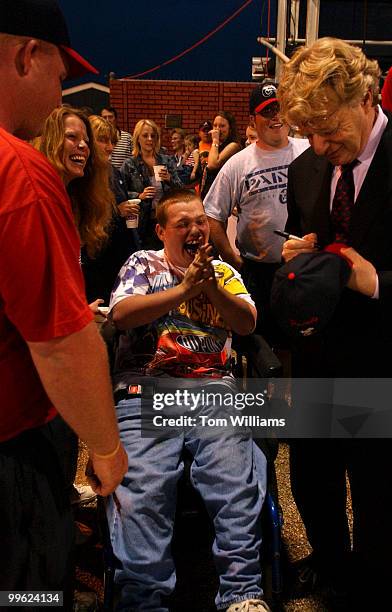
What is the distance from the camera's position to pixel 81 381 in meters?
1.15

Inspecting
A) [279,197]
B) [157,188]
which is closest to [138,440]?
[279,197]

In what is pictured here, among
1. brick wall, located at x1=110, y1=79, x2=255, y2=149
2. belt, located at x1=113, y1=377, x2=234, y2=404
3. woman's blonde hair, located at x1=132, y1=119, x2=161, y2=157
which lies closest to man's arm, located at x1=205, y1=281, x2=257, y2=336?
belt, located at x1=113, y1=377, x2=234, y2=404

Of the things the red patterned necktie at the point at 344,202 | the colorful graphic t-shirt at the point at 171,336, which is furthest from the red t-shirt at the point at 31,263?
the colorful graphic t-shirt at the point at 171,336

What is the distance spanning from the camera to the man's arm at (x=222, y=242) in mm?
3713

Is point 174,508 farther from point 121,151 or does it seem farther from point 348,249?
point 121,151

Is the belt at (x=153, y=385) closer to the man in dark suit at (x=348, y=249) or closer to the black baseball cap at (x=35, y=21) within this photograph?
the man in dark suit at (x=348, y=249)

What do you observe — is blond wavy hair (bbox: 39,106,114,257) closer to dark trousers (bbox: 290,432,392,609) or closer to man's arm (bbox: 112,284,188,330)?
man's arm (bbox: 112,284,188,330)

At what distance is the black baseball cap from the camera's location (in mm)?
1067

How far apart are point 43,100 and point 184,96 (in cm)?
1610

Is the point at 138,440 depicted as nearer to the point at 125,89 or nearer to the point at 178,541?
the point at 178,541

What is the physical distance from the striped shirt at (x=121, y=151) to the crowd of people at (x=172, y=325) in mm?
3022

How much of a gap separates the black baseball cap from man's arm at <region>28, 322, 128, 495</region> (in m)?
0.58

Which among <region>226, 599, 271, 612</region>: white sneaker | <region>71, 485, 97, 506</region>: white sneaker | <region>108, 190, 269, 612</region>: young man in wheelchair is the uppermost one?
<region>108, 190, 269, 612</region>: young man in wheelchair

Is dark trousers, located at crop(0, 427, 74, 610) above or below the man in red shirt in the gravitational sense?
below
